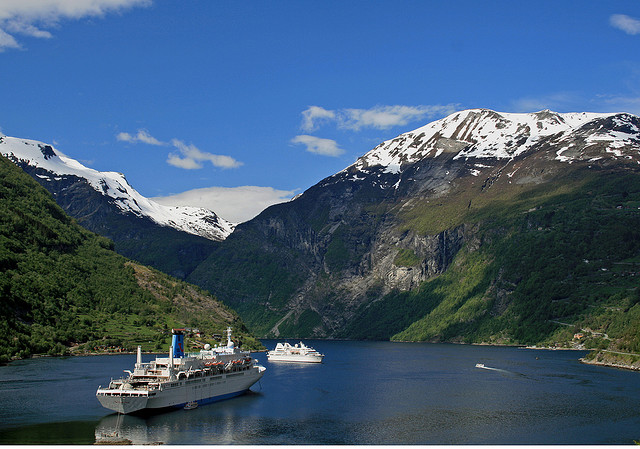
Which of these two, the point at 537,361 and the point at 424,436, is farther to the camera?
the point at 537,361

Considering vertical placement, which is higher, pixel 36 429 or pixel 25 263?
pixel 25 263

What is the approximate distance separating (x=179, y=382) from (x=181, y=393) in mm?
2022

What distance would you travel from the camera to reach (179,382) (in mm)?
95125

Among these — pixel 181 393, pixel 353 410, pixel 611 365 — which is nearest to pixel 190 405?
pixel 181 393

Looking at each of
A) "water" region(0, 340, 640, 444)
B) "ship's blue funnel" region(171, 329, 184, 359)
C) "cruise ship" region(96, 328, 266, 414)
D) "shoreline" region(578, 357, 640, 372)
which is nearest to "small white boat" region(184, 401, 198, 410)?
"cruise ship" region(96, 328, 266, 414)

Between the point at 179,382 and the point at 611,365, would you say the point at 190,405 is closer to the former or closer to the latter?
the point at 179,382

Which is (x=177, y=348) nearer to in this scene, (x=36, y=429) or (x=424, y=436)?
(x=36, y=429)

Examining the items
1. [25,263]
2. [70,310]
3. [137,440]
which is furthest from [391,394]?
[25,263]

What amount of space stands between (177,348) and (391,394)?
41962 millimetres

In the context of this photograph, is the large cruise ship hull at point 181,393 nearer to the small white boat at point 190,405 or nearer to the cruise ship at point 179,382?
the cruise ship at point 179,382

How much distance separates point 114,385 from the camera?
8856 centimetres

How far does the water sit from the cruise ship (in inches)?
94.2

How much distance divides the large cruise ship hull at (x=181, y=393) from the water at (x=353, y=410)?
1.95m

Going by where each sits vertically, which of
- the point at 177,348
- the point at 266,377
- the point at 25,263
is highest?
the point at 25,263
